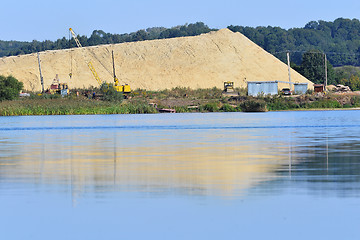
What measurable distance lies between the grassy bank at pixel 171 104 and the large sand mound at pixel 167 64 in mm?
39398

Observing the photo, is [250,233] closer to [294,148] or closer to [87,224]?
[87,224]

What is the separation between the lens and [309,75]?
489 ft

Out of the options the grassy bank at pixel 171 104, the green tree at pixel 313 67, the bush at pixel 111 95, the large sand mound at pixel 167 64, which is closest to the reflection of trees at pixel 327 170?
the grassy bank at pixel 171 104

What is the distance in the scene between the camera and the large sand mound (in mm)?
141125

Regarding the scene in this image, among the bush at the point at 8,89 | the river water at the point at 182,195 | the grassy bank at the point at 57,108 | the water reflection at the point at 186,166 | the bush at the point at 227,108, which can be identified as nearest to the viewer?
the river water at the point at 182,195

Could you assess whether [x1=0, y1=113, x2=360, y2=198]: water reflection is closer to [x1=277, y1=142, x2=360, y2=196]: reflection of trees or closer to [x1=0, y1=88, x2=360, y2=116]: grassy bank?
[x1=277, y1=142, x2=360, y2=196]: reflection of trees

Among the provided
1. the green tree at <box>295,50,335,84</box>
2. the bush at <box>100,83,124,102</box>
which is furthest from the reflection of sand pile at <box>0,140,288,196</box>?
the green tree at <box>295,50,335,84</box>

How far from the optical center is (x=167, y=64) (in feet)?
483

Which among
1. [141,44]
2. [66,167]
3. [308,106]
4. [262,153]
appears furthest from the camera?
[141,44]

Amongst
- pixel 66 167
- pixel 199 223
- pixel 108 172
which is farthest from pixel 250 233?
pixel 66 167

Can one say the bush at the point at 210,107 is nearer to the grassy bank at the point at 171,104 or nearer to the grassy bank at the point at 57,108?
the grassy bank at the point at 171,104

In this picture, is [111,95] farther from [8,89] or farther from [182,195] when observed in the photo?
[182,195]

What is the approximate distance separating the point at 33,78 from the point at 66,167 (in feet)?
422

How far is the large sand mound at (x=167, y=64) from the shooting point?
14112 centimetres
